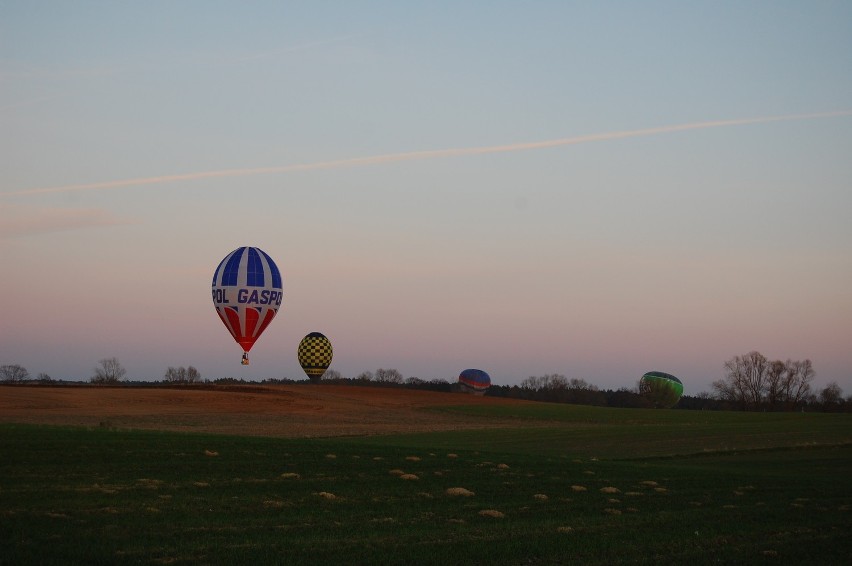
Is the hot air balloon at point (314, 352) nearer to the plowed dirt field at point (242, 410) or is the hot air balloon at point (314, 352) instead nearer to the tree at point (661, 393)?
the plowed dirt field at point (242, 410)

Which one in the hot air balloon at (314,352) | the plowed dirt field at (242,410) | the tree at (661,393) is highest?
the hot air balloon at (314,352)

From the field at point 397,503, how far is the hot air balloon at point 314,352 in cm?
5539

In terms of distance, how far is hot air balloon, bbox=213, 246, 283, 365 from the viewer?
→ 165 ft

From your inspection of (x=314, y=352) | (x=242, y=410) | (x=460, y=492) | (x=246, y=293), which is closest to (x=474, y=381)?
(x=314, y=352)

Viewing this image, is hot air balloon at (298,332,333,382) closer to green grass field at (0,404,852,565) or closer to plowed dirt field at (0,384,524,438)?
plowed dirt field at (0,384,524,438)

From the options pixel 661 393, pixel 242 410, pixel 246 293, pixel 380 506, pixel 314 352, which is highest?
pixel 246 293

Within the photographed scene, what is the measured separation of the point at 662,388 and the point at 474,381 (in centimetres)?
2318

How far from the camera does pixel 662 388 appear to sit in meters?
109

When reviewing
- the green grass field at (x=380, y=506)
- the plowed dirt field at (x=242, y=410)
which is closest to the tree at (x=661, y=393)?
the plowed dirt field at (x=242, y=410)

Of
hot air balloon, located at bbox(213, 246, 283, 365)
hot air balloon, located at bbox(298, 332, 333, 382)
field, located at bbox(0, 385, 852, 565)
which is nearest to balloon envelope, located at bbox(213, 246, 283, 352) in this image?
hot air balloon, located at bbox(213, 246, 283, 365)

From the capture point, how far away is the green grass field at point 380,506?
13523 millimetres

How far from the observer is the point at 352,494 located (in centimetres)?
1962

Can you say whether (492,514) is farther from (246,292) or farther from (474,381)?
(474,381)

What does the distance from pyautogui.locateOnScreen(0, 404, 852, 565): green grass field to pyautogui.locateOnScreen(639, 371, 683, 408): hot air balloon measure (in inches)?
3039
